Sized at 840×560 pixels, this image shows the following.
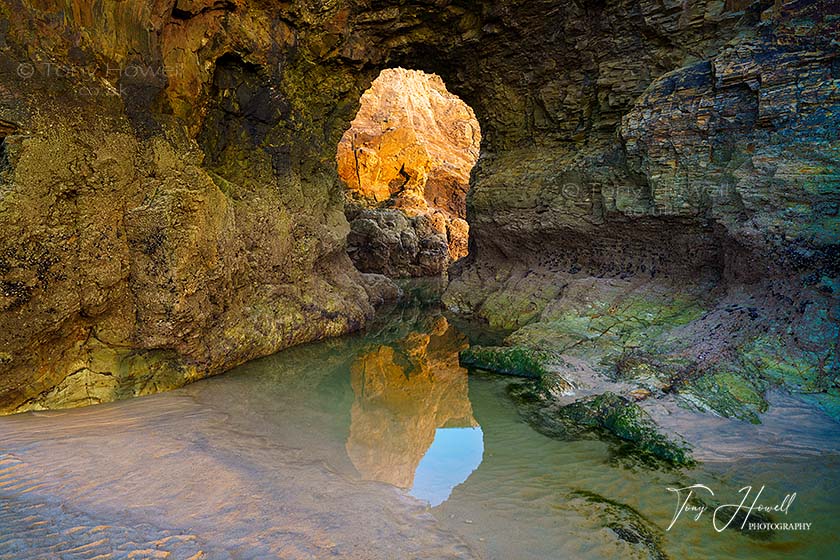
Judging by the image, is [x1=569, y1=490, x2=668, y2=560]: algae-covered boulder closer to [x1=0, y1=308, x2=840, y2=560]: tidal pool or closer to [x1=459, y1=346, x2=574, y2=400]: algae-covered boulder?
[x1=0, y1=308, x2=840, y2=560]: tidal pool

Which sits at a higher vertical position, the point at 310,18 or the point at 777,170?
the point at 310,18

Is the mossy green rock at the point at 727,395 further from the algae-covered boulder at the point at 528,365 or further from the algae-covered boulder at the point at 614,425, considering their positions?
the algae-covered boulder at the point at 528,365

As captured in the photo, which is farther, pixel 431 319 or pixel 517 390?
pixel 431 319

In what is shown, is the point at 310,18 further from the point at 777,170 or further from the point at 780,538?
the point at 780,538

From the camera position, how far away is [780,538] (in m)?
3.64

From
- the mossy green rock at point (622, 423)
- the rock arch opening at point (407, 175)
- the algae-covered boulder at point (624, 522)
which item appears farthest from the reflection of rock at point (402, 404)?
the rock arch opening at point (407, 175)

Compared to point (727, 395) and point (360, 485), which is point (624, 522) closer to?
point (360, 485)

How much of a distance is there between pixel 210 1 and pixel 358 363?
6791 millimetres

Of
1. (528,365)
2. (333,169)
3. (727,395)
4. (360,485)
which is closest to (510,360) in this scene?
(528,365)

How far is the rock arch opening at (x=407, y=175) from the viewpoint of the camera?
2228cm

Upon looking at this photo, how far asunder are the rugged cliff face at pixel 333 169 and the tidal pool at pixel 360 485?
4.58 feet

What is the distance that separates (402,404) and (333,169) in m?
6.78

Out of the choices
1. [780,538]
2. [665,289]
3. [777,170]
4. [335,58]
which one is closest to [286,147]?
[335,58]

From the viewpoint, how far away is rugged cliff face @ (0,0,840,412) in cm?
588
